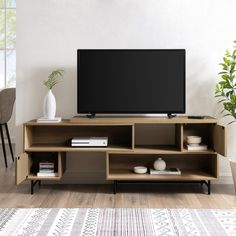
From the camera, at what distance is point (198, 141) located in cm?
347

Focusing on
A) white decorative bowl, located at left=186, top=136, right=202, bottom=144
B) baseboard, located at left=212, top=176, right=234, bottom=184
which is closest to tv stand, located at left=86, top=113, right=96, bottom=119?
white decorative bowl, located at left=186, top=136, right=202, bottom=144

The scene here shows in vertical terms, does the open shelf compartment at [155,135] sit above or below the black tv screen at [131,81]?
below

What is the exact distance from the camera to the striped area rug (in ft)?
8.36

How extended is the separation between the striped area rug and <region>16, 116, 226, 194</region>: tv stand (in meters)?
0.51

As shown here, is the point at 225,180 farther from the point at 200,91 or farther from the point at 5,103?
the point at 5,103

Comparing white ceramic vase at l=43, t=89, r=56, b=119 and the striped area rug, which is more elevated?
white ceramic vase at l=43, t=89, r=56, b=119

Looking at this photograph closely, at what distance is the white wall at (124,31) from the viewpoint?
12.3 feet

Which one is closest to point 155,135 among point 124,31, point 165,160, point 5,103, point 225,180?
point 165,160

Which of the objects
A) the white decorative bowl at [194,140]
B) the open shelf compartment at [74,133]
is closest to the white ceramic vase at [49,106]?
the open shelf compartment at [74,133]

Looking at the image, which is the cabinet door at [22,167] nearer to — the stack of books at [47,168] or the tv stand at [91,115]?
the stack of books at [47,168]

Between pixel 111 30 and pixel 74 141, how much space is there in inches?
44.4

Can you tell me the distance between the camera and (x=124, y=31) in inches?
147

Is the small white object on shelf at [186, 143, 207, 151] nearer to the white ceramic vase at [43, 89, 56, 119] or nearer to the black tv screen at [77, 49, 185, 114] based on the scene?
the black tv screen at [77, 49, 185, 114]

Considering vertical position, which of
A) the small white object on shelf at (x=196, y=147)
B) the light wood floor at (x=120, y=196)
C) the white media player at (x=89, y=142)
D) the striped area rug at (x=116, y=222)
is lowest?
the striped area rug at (x=116, y=222)
